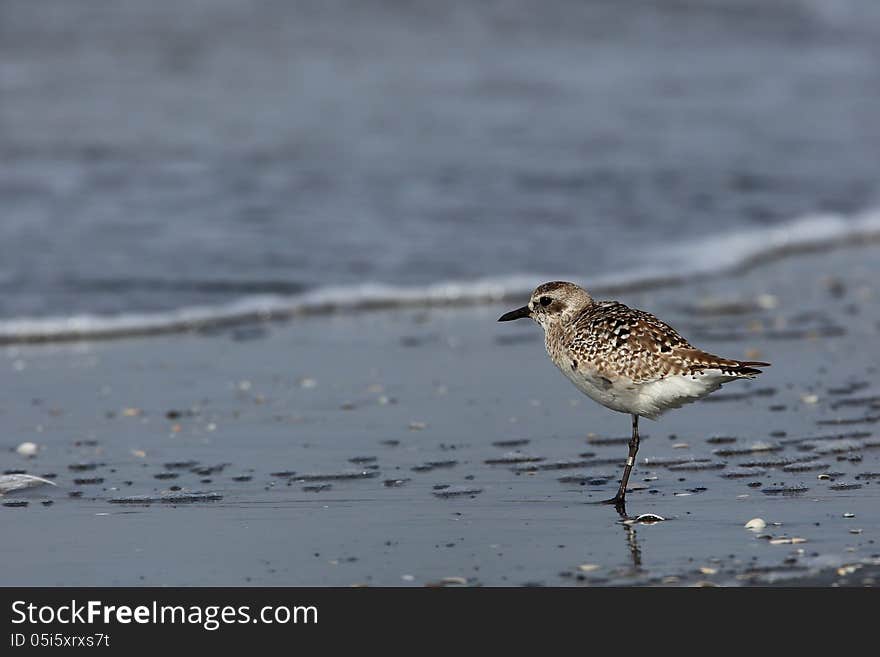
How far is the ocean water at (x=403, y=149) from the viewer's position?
35.8ft

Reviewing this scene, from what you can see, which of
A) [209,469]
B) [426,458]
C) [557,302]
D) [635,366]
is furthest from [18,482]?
[635,366]

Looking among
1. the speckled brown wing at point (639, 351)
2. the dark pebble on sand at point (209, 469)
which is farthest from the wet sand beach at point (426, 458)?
the speckled brown wing at point (639, 351)

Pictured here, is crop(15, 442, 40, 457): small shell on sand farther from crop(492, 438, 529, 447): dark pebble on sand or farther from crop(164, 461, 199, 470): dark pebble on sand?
crop(492, 438, 529, 447): dark pebble on sand

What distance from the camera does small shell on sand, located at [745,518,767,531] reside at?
560 cm

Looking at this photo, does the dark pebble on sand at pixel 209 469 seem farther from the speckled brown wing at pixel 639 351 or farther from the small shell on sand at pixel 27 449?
the speckled brown wing at pixel 639 351

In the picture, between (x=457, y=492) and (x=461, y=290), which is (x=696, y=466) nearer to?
(x=457, y=492)

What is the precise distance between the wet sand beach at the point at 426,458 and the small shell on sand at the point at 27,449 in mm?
33

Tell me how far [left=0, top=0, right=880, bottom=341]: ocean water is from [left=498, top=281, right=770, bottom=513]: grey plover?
397 centimetres

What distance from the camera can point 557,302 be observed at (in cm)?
676

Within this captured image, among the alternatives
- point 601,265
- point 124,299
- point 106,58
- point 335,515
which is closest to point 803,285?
point 601,265

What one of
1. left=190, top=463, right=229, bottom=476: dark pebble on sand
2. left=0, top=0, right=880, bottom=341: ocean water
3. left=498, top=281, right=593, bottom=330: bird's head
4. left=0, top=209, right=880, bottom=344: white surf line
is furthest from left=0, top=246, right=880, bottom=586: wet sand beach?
left=0, top=0, right=880, bottom=341: ocean water

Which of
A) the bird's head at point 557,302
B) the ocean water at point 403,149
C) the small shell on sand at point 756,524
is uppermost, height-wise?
the ocean water at point 403,149

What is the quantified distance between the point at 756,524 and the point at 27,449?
3.55m

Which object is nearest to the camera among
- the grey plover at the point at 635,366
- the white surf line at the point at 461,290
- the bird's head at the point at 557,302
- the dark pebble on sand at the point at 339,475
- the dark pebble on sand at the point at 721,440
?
the grey plover at the point at 635,366
